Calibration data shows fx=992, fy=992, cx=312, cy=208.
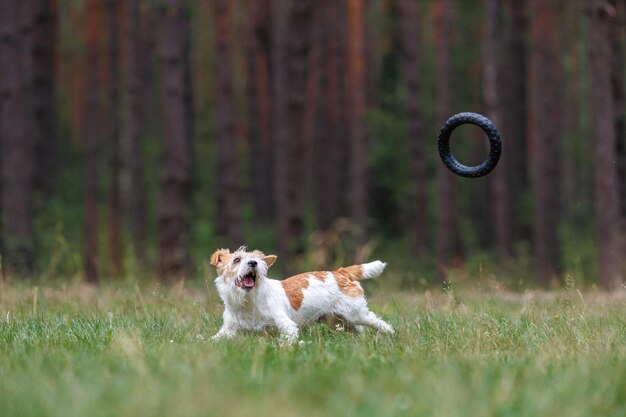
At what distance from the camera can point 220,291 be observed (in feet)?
26.4

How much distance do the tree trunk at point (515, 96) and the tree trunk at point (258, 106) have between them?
8188mm

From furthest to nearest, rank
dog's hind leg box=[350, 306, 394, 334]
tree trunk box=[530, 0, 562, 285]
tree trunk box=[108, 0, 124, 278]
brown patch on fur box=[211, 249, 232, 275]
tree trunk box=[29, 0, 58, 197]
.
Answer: tree trunk box=[108, 0, 124, 278] → tree trunk box=[29, 0, 58, 197] → tree trunk box=[530, 0, 562, 285] → dog's hind leg box=[350, 306, 394, 334] → brown patch on fur box=[211, 249, 232, 275]

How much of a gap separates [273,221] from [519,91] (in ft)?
34.3

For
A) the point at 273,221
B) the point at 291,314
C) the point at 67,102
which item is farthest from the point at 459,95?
the point at 291,314

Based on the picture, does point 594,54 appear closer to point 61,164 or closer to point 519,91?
point 519,91

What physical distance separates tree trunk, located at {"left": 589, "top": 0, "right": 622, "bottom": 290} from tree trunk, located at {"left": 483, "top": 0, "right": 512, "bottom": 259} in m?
4.60

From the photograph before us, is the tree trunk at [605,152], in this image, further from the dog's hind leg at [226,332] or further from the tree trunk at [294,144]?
the dog's hind leg at [226,332]

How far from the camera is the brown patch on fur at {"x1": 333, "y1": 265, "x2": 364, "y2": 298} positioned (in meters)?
8.45

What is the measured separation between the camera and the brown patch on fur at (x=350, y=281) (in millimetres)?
8445

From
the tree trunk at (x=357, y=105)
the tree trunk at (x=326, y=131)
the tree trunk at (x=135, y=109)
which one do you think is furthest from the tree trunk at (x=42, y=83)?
the tree trunk at (x=357, y=105)

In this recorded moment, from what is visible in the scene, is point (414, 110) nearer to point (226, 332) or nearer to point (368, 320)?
point (368, 320)

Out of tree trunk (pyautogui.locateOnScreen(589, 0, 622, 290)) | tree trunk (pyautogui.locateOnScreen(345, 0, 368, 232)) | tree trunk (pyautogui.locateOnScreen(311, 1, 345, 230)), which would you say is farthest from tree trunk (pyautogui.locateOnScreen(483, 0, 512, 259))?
tree trunk (pyautogui.locateOnScreen(311, 1, 345, 230))

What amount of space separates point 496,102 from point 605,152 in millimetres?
5460

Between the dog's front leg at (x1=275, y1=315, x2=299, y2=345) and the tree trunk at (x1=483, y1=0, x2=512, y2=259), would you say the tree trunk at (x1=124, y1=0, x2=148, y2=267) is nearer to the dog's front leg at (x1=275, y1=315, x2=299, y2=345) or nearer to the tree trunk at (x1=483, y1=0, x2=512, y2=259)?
the tree trunk at (x1=483, y1=0, x2=512, y2=259)
